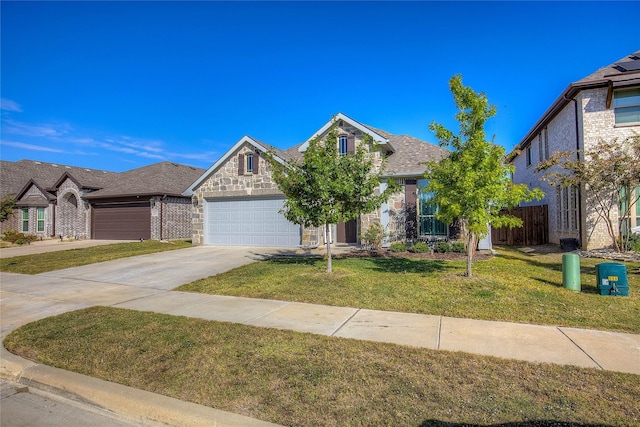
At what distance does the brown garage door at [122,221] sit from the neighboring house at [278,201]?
15.8ft

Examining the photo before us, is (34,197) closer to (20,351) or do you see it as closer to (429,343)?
(20,351)

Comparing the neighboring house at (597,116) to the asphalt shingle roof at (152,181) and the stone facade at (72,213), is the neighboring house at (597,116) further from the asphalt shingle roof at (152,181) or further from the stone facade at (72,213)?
the stone facade at (72,213)

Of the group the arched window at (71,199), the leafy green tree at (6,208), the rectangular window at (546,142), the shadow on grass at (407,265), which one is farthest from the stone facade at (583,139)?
the leafy green tree at (6,208)

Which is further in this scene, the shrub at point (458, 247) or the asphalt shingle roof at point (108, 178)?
the asphalt shingle roof at point (108, 178)

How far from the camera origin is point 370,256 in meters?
13.7

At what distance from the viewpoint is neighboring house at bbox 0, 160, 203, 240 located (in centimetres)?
2259

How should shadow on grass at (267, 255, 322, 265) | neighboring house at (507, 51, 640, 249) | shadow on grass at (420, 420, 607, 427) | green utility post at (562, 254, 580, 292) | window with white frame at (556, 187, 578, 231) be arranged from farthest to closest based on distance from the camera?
1. window with white frame at (556, 187, 578, 231)
2. neighboring house at (507, 51, 640, 249)
3. shadow on grass at (267, 255, 322, 265)
4. green utility post at (562, 254, 580, 292)
5. shadow on grass at (420, 420, 607, 427)

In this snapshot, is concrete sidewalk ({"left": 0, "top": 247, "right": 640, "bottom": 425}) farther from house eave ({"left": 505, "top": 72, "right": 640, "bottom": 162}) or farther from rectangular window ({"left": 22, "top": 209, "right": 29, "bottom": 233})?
rectangular window ({"left": 22, "top": 209, "right": 29, "bottom": 233})

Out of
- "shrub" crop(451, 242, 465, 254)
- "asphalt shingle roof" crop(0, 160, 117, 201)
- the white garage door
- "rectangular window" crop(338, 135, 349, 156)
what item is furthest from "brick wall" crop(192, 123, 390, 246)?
"asphalt shingle roof" crop(0, 160, 117, 201)

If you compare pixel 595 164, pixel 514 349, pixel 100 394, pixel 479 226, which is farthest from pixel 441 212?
pixel 595 164

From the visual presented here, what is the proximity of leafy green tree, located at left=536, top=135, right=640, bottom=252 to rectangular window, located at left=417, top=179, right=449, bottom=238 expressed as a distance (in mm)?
4750

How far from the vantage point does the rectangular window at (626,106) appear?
13.5m

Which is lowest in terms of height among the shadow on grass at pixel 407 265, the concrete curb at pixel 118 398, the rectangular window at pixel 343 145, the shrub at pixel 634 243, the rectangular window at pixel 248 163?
the concrete curb at pixel 118 398

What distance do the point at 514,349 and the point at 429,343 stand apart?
105 cm
